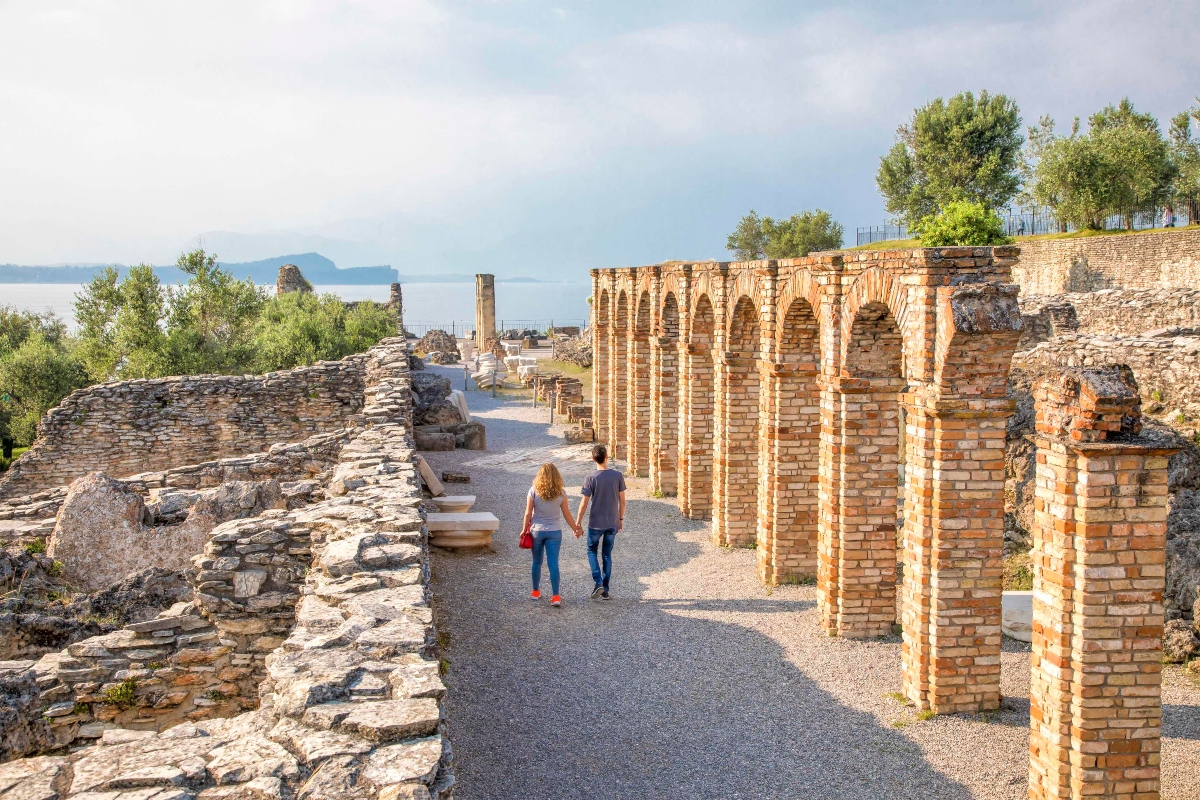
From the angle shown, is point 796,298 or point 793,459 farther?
point 793,459

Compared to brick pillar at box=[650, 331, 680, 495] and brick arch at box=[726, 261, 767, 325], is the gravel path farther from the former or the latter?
brick pillar at box=[650, 331, 680, 495]

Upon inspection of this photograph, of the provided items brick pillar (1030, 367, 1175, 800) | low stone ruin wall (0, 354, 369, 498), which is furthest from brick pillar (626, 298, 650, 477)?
brick pillar (1030, 367, 1175, 800)

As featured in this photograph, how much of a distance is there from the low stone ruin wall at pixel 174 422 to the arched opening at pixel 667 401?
6502mm

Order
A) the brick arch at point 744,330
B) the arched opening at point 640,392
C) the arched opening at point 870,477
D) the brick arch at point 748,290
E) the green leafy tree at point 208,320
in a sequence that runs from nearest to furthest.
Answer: the arched opening at point 870,477
the brick arch at point 748,290
the brick arch at point 744,330
the arched opening at point 640,392
the green leafy tree at point 208,320

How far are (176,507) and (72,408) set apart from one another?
31.4 feet

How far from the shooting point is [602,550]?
11.0 meters

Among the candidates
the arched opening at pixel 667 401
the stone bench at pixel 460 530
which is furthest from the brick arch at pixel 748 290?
the stone bench at pixel 460 530

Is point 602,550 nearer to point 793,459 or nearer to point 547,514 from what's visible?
point 547,514

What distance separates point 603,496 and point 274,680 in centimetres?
646

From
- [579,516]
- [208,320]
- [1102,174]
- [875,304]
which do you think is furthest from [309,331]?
[1102,174]

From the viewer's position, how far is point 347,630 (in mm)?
5336

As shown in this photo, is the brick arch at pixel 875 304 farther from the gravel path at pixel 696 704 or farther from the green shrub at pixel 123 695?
the green shrub at pixel 123 695

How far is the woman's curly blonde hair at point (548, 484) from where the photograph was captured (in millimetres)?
10172

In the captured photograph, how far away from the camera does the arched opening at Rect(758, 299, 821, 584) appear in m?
11.2
